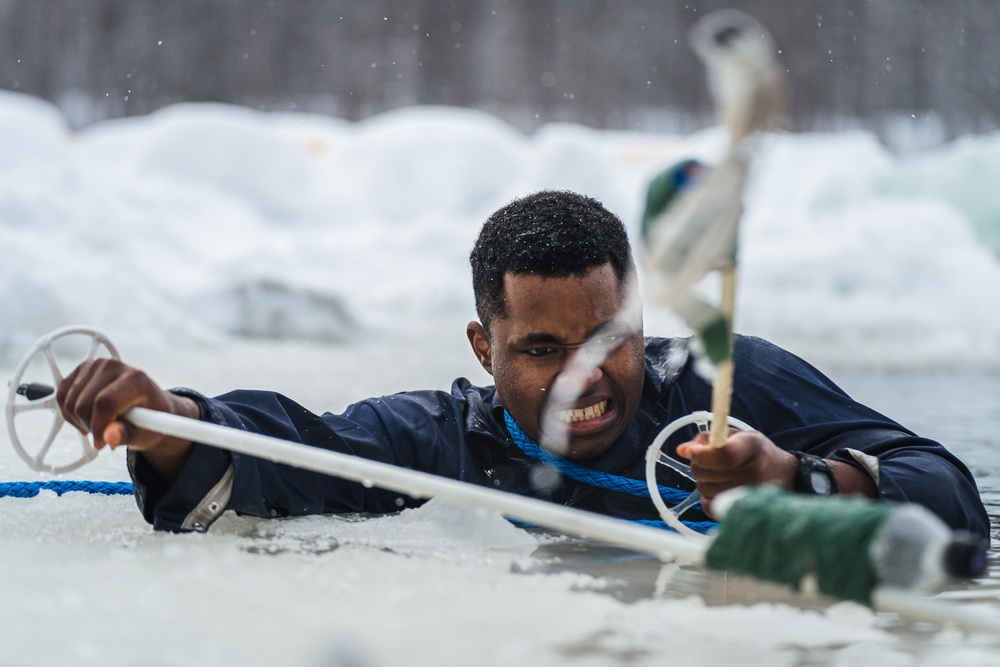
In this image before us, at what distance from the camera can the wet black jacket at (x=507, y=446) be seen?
182cm

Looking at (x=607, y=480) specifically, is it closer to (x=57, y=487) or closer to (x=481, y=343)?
(x=481, y=343)

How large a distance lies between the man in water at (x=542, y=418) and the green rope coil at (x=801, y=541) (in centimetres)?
35

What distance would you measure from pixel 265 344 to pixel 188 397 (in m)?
4.30

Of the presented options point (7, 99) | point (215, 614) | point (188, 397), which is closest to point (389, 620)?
point (215, 614)

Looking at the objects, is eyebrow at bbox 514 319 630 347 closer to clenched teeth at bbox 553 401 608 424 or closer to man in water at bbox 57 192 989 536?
man in water at bbox 57 192 989 536

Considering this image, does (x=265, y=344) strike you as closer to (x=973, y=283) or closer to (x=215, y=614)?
(x=973, y=283)

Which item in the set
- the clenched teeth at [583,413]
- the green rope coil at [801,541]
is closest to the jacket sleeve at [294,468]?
the clenched teeth at [583,413]

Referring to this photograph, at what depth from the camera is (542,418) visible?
6.54ft

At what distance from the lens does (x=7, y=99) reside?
9820 mm

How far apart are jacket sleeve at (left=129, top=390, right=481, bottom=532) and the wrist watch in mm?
629

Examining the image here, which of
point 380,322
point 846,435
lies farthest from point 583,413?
point 380,322

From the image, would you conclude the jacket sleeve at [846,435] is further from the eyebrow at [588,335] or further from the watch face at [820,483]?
the eyebrow at [588,335]

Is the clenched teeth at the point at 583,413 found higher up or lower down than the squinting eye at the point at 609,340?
lower down

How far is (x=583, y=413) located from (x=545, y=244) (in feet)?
0.94
